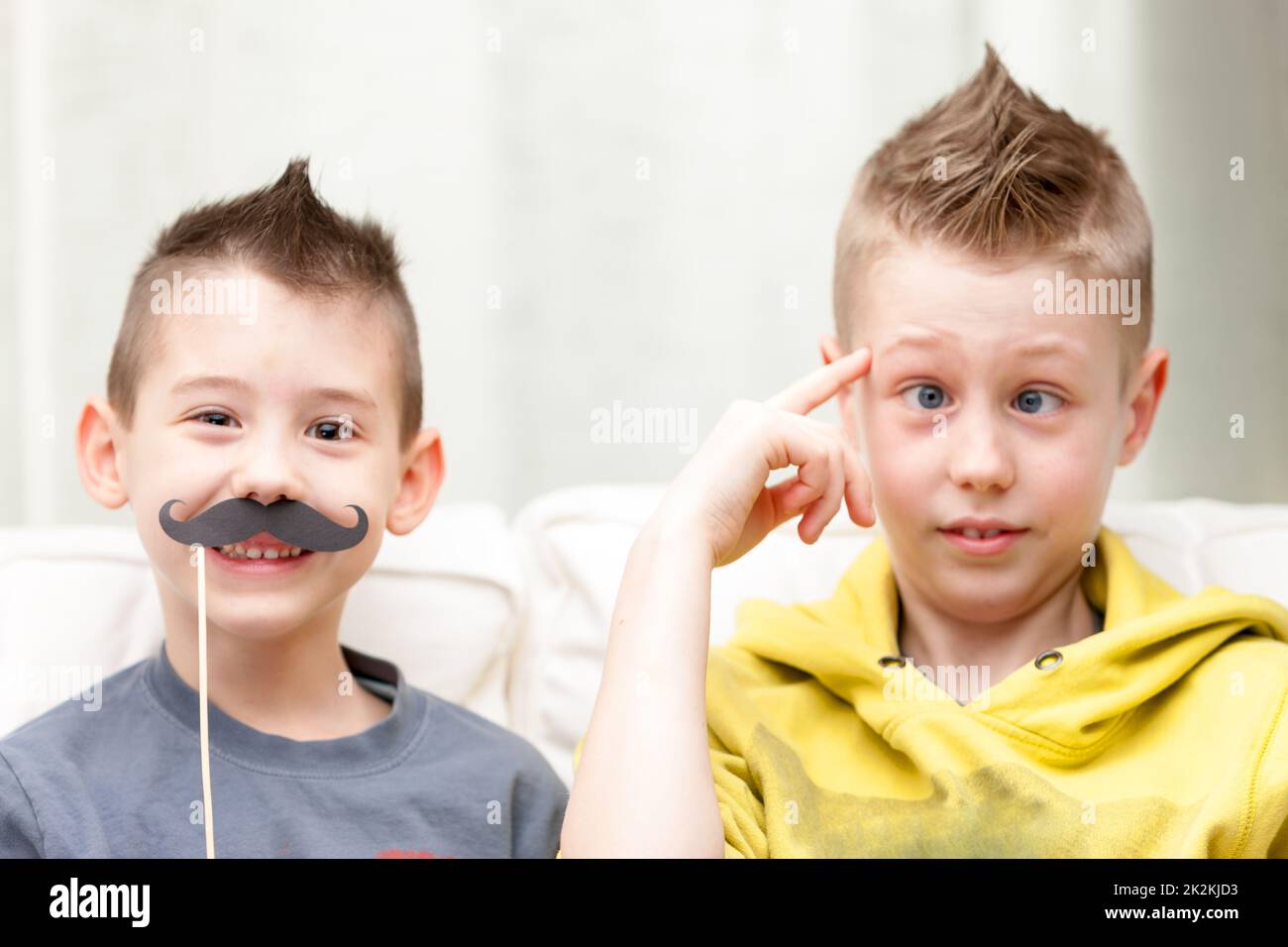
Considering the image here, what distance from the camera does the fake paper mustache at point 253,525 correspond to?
922 millimetres

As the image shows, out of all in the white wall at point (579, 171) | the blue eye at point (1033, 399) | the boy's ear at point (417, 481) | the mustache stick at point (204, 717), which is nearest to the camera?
the mustache stick at point (204, 717)

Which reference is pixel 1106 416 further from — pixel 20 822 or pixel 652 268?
pixel 20 822

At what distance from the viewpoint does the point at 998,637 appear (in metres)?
1.05

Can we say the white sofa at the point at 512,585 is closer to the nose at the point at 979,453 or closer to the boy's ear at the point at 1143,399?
the boy's ear at the point at 1143,399

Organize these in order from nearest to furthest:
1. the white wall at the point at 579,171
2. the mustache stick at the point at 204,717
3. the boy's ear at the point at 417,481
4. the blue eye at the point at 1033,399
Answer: the mustache stick at the point at 204,717 < the blue eye at the point at 1033,399 < the boy's ear at the point at 417,481 < the white wall at the point at 579,171

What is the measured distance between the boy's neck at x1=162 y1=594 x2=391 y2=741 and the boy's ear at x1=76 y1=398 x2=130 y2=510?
0.10 m

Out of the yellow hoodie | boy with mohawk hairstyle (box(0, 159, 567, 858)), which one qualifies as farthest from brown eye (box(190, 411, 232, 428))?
the yellow hoodie

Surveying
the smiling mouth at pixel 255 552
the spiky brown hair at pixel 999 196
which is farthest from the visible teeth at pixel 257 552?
the spiky brown hair at pixel 999 196

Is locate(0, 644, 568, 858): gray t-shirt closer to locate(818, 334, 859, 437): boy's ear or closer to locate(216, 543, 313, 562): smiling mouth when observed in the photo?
locate(216, 543, 313, 562): smiling mouth

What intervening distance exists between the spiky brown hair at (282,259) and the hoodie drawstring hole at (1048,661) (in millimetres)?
530

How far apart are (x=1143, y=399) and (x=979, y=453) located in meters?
0.21

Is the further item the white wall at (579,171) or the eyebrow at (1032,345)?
the white wall at (579,171)

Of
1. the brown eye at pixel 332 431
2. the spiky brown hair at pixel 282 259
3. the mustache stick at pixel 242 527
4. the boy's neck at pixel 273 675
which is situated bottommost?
the boy's neck at pixel 273 675
